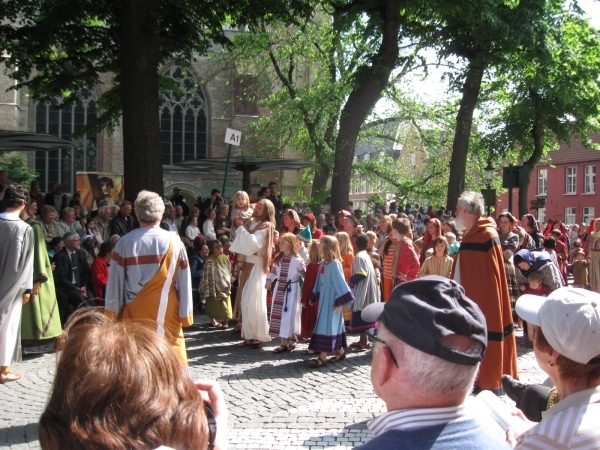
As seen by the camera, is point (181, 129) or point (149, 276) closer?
point (149, 276)

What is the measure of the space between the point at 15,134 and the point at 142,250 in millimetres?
10950

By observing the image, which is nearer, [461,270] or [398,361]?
[398,361]

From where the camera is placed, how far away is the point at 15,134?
1515 centimetres

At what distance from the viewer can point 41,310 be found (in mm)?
8625

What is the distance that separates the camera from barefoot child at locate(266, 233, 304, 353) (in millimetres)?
9414

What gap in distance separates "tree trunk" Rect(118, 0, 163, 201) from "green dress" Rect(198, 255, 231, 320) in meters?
1.86

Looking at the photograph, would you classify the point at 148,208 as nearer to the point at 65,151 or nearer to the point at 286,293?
the point at 286,293

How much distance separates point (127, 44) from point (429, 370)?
11.7 m

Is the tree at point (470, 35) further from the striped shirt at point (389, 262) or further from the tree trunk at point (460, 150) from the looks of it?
the striped shirt at point (389, 262)

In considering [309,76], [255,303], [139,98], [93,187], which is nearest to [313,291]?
[255,303]

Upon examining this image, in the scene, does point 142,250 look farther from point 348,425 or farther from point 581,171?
point 581,171

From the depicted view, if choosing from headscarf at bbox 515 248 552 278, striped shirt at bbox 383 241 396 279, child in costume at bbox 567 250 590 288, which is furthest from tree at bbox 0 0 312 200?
child in costume at bbox 567 250 590 288

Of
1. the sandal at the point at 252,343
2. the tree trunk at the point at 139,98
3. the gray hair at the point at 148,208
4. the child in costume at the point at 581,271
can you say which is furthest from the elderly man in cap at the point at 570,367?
the child in costume at the point at 581,271

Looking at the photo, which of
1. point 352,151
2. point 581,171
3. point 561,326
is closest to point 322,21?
point 352,151
